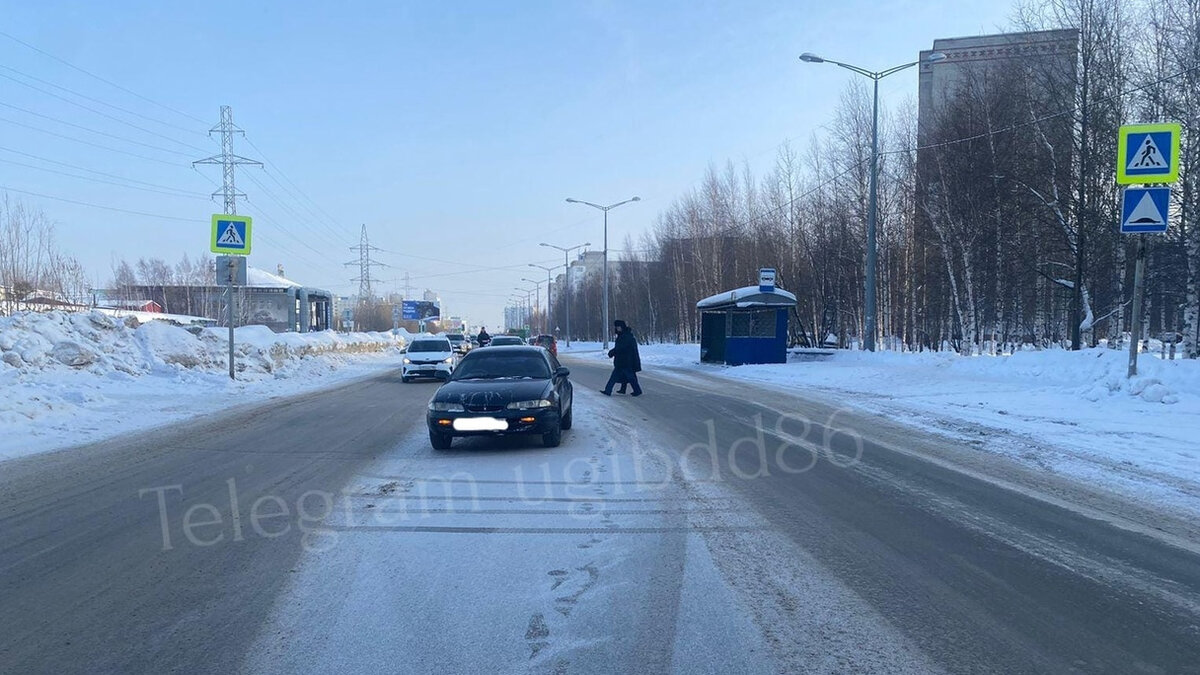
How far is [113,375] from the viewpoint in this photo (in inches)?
765

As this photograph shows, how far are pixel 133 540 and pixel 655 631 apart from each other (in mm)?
4322

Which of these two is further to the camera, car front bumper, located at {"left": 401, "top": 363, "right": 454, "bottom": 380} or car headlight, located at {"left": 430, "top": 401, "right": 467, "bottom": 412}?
car front bumper, located at {"left": 401, "top": 363, "right": 454, "bottom": 380}

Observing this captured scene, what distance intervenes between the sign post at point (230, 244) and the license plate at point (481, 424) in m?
12.5

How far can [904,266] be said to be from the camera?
4312 cm

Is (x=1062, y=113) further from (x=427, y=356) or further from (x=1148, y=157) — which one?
(x=427, y=356)

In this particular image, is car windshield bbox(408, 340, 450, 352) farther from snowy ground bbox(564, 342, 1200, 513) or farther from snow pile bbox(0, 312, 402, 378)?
snowy ground bbox(564, 342, 1200, 513)

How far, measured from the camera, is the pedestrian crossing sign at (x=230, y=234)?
67.4ft

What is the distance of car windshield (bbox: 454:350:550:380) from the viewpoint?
39.5 ft

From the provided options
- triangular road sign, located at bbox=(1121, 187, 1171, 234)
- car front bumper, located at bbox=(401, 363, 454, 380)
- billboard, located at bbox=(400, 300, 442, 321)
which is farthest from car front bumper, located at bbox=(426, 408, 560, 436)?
billboard, located at bbox=(400, 300, 442, 321)

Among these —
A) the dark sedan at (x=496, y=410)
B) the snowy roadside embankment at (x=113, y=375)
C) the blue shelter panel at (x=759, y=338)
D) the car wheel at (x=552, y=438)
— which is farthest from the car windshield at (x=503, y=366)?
the blue shelter panel at (x=759, y=338)

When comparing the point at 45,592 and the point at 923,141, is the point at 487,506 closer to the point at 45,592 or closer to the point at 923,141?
the point at 45,592

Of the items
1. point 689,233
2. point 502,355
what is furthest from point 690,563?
point 689,233

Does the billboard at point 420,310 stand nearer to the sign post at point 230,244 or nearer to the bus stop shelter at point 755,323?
the bus stop shelter at point 755,323

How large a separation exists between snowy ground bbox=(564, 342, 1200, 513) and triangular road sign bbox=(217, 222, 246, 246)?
14825 millimetres
